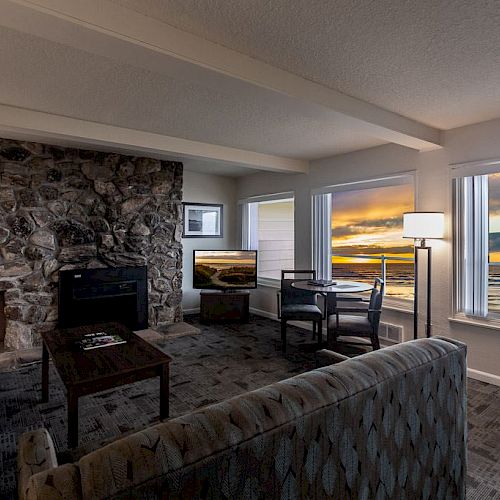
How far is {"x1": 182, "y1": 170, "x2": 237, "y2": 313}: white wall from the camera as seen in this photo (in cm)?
569

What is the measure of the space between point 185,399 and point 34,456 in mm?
1862

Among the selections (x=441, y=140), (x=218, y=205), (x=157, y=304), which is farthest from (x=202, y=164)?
(x=441, y=140)

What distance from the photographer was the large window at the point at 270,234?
5875 millimetres

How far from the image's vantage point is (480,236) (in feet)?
10.8

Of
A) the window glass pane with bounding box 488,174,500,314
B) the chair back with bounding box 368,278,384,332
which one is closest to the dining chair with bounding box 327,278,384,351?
the chair back with bounding box 368,278,384,332

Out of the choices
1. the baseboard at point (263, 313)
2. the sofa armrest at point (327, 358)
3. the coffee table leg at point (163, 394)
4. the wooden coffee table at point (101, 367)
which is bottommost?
the baseboard at point (263, 313)

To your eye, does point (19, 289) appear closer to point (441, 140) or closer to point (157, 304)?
point (157, 304)

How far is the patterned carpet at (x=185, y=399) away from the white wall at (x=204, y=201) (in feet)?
5.19

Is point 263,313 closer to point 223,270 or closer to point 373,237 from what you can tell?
point 223,270

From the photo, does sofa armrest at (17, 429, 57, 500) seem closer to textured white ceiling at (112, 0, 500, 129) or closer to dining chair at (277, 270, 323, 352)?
textured white ceiling at (112, 0, 500, 129)

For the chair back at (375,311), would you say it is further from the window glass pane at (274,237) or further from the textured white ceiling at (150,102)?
the window glass pane at (274,237)

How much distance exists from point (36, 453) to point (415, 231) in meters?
3.22

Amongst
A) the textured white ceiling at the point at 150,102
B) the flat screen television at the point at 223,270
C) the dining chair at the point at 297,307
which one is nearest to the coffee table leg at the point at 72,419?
the textured white ceiling at the point at 150,102

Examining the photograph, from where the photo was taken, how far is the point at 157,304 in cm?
486
